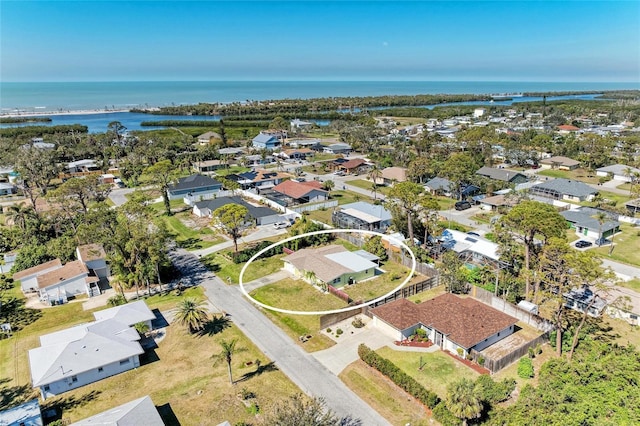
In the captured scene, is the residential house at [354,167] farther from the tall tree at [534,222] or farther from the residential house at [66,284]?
the residential house at [66,284]

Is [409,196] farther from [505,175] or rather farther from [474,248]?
[505,175]

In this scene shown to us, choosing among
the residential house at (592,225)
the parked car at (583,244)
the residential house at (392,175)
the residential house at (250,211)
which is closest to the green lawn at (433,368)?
the parked car at (583,244)

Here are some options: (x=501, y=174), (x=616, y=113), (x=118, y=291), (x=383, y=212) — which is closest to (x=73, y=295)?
(x=118, y=291)

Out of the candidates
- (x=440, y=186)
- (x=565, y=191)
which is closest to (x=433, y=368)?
(x=440, y=186)

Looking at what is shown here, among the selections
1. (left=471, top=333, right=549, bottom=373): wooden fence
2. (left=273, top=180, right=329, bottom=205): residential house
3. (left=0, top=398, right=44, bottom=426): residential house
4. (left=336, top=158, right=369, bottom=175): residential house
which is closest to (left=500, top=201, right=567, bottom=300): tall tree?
(left=471, top=333, right=549, bottom=373): wooden fence

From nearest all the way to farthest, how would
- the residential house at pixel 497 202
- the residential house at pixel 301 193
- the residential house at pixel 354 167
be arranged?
the residential house at pixel 497 202 → the residential house at pixel 301 193 → the residential house at pixel 354 167
